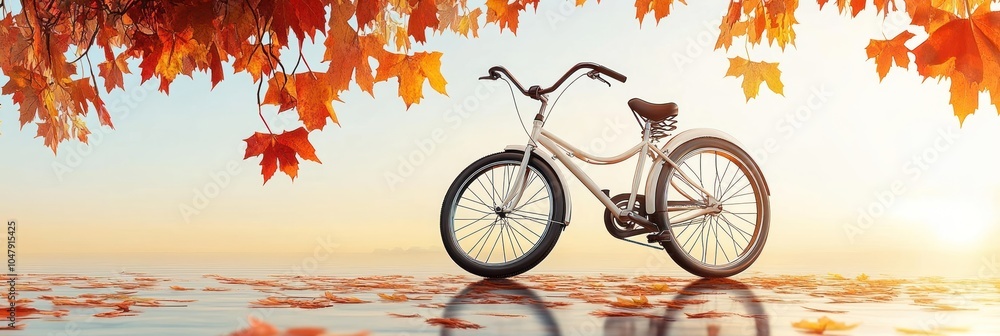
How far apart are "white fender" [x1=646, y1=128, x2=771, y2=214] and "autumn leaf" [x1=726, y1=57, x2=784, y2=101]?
390mm

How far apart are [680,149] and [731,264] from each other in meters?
0.78

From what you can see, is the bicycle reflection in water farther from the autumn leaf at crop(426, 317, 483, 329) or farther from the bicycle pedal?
the bicycle pedal

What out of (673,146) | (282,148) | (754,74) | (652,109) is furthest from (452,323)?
(754,74)

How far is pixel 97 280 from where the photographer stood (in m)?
4.29

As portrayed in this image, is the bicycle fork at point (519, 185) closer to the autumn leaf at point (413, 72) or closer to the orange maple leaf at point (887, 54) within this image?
the autumn leaf at point (413, 72)

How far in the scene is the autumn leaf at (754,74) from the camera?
447cm

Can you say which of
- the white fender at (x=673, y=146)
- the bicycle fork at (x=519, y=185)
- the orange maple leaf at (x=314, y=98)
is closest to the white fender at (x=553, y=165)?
the bicycle fork at (x=519, y=185)

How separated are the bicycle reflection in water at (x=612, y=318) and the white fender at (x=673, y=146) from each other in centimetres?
76

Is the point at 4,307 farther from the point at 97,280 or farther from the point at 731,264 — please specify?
the point at 731,264

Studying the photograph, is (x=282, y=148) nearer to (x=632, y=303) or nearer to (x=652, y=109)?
(x=632, y=303)

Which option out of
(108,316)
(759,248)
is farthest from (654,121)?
(108,316)

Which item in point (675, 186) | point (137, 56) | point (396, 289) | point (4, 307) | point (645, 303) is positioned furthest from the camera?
point (675, 186)

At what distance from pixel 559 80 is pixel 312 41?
1.89 m

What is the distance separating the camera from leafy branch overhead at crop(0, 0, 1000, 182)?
98.7 inches
